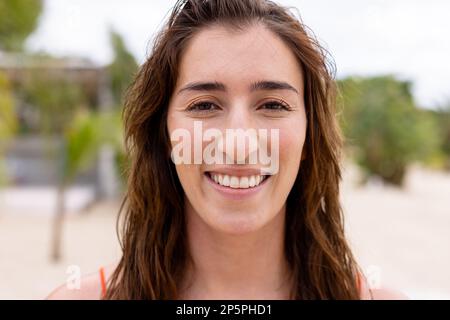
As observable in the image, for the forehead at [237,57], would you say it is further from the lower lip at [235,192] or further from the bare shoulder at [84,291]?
the bare shoulder at [84,291]

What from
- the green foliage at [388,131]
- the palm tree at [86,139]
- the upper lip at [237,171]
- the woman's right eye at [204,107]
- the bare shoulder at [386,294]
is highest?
the green foliage at [388,131]

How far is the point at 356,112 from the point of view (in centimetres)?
1681

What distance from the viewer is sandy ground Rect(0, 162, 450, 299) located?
20.9ft

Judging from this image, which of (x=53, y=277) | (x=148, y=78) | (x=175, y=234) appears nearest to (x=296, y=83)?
(x=148, y=78)

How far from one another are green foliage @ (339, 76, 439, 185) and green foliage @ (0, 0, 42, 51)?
1147 cm

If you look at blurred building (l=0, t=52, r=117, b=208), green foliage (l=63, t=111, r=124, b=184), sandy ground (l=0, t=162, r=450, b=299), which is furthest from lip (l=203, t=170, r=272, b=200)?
blurred building (l=0, t=52, r=117, b=208)

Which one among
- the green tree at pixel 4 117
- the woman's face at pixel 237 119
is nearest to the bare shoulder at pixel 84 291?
the woman's face at pixel 237 119

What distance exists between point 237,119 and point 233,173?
130 millimetres

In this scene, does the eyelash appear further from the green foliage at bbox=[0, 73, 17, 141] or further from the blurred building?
the blurred building

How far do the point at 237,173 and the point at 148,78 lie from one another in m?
0.38

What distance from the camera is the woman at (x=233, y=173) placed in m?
1.24

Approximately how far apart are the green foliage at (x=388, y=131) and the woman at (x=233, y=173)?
49.1 feet

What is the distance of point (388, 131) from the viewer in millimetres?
16438
